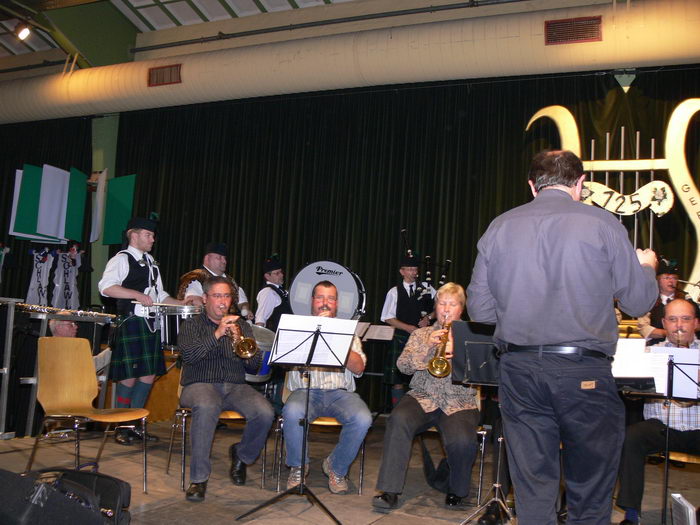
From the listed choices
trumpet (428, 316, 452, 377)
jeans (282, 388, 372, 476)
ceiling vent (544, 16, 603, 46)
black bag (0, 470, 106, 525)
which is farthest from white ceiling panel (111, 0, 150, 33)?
black bag (0, 470, 106, 525)

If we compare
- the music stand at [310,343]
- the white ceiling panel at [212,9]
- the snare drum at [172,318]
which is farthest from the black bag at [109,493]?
the white ceiling panel at [212,9]

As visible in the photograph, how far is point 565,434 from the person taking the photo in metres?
2.34

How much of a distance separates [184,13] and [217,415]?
7.90 metres

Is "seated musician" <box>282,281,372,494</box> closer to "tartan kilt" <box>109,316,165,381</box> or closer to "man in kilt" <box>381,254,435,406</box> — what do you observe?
"tartan kilt" <box>109,316,165,381</box>

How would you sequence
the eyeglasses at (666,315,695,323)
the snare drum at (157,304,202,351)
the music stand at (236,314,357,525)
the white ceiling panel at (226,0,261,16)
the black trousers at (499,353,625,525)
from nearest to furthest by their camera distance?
the black trousers at (499,353,625,525) < the music stand at (236,314,357,525) < the eyeglasses at (666,315,695,323) < the snare drum at (157,304,202,351) < the white ceiling panel at (226,0,261,16)

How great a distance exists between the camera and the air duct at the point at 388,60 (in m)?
6.99

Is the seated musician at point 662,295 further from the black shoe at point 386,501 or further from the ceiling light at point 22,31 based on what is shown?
the ceiling light at point 22,31

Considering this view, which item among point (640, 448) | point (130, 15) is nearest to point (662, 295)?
point (640, 448)

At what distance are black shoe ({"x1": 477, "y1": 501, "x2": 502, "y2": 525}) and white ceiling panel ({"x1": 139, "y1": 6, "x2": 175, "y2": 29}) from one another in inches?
363

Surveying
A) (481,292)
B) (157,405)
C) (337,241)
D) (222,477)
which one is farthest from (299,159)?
(481,292)

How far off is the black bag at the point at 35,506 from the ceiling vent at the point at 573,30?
22.2 feet

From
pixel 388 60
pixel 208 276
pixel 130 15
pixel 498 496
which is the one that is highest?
pixel 130 15

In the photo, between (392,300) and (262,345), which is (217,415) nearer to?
(262,345)

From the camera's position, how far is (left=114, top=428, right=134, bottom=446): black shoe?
5.60 meters
